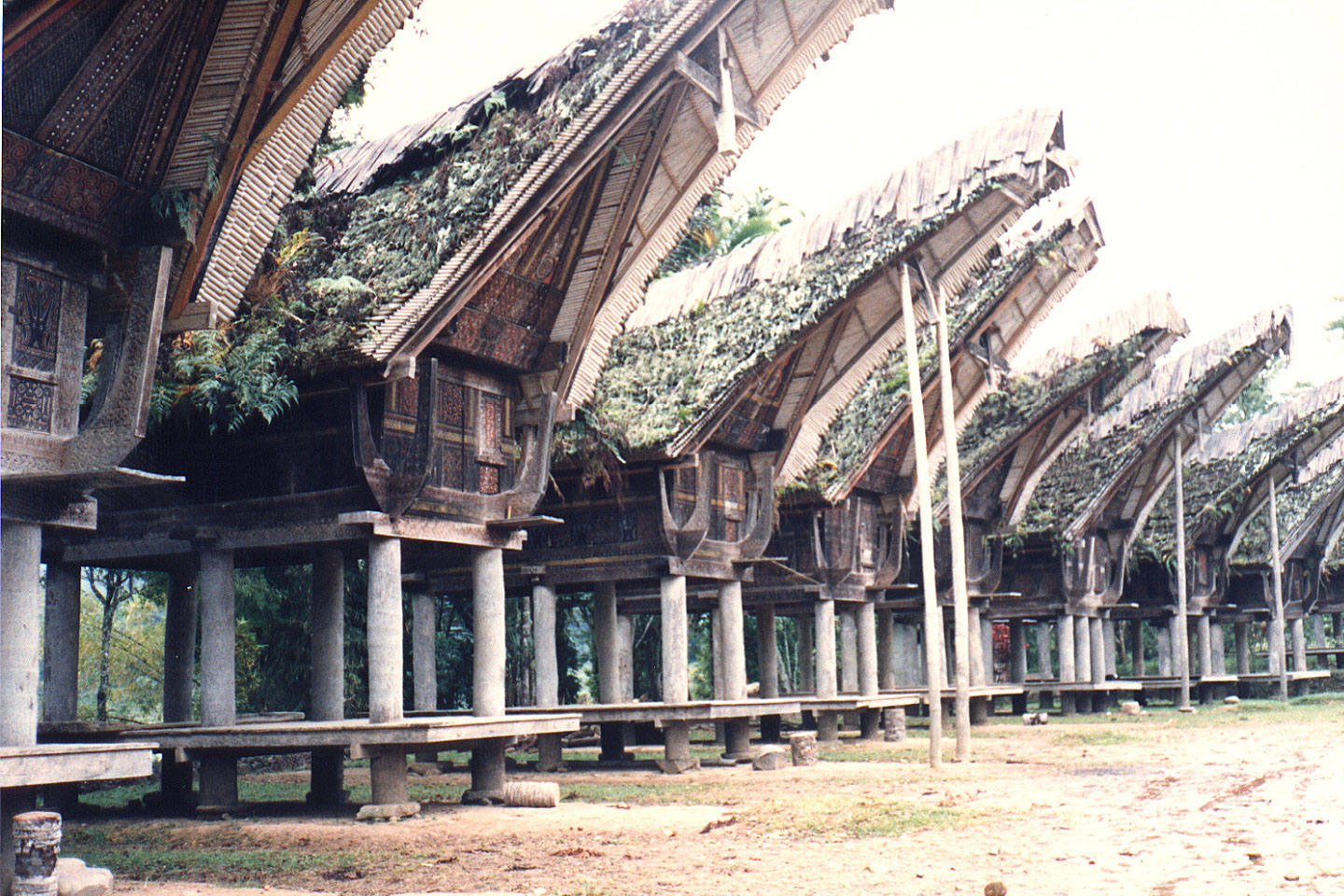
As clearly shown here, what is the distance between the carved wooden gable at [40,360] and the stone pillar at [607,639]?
10402mm

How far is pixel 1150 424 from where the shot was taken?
87.0ft

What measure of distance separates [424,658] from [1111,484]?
15831mm

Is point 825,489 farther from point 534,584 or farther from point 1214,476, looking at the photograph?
point 1214,476

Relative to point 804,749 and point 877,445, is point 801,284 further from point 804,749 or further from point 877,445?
point 804,749

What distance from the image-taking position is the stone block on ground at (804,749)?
51.2 ft

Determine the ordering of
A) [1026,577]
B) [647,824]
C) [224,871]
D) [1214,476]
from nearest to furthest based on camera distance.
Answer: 1. [224,871]
2. [647,824]
3. [1026,577]
4. [1214,476]

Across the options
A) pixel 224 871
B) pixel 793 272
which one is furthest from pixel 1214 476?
pixel 224 871

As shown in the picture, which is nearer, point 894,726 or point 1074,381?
point 894,726

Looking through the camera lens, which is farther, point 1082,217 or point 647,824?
point 1082,217

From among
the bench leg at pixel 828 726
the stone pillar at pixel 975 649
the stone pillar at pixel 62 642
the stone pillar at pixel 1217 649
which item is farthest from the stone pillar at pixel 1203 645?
the stone pillar at pixel 62 642

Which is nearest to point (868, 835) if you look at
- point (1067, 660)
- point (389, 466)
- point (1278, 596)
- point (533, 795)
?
point (533, 795)

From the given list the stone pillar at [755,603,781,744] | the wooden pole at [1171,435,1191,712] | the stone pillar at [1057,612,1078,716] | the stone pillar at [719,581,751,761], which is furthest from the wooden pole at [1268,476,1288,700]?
the stone pillar at [719,581,751,761]

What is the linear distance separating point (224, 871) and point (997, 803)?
5881mm

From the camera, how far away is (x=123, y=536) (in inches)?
491
